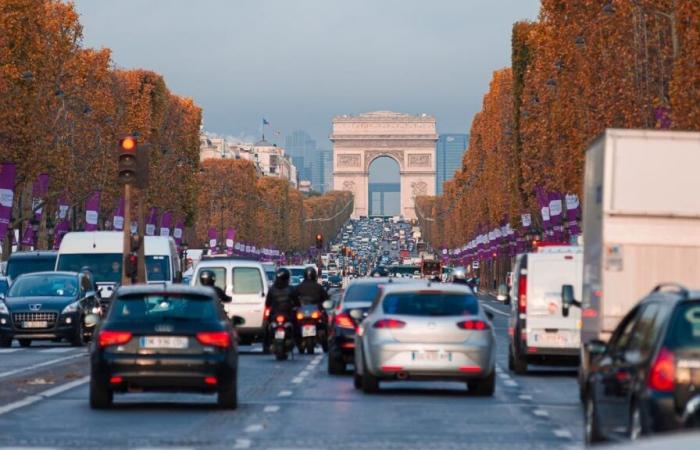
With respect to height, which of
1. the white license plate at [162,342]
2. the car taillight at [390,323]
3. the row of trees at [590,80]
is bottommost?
the white license plate at [162,342]

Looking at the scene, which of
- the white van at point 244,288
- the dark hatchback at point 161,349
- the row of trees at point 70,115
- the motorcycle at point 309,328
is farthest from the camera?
the row of trees at point 70,115

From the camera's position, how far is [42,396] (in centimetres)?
2352

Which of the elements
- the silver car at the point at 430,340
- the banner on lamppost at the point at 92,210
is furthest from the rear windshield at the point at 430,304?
the banner on lamppost at the point at 92,210

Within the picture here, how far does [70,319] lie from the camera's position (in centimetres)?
4134

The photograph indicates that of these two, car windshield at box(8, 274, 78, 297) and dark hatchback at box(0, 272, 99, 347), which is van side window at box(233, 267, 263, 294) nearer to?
dark hatchback at box(0, 272, 99, 347)

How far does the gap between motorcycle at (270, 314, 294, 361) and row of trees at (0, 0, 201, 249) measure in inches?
1032

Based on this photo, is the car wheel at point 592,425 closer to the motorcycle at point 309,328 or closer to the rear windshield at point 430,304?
the rear windshield at point 430,304

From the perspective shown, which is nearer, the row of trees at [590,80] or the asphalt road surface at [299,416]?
the asphalt road surface at [299,416]

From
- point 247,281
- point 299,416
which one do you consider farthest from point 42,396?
point 247,281

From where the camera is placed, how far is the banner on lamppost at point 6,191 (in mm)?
62531

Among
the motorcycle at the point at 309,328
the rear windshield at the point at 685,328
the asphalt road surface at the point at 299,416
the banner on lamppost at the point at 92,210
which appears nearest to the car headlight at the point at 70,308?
the motorcycle at the point at 309,328

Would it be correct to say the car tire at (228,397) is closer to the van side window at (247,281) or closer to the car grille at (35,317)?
the van side window at (247,281)

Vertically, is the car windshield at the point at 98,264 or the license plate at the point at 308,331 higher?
the car windshield at the point at 98,264

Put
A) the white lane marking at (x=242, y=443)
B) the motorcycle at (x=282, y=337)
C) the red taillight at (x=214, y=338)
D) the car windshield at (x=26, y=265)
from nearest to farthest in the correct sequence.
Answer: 1. the white lane marking at (x=242, y=443)
2. the red taillight at (x=214, y=338)
3. the motorcycle at (x=282, y=337)
4. the car windshield at (x=26, y=265)
